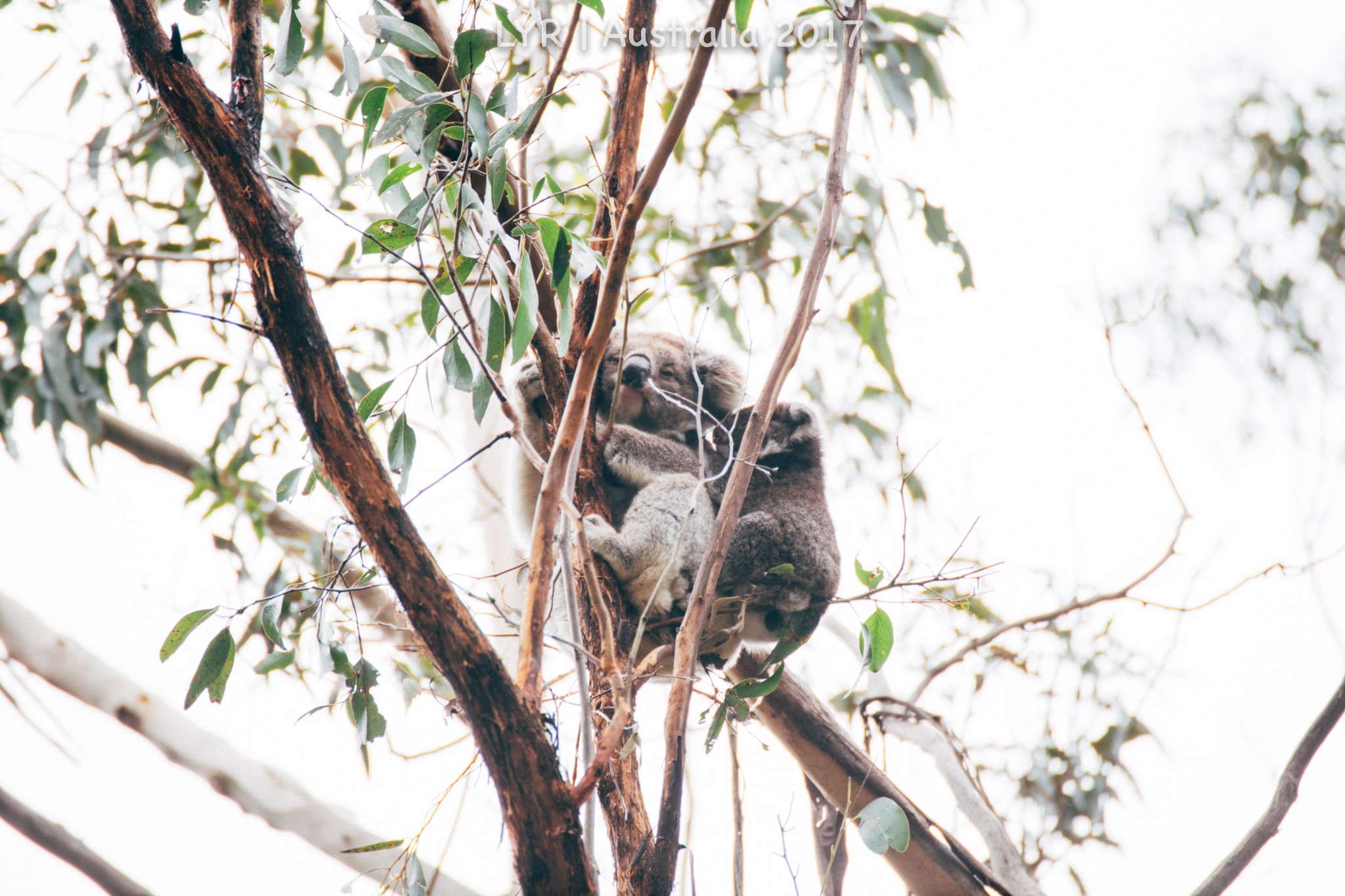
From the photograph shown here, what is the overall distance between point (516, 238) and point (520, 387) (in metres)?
0.89

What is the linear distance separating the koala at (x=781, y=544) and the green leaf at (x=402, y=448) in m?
0.82

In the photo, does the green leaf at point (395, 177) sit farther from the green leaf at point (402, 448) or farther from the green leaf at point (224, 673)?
the green leaf at point (224, 673)

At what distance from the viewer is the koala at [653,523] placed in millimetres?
2279

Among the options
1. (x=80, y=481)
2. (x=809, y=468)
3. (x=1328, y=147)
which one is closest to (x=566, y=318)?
(x=809, y=468)

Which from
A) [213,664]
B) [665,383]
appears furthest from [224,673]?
[665,383]

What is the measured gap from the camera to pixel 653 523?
2.38 meters

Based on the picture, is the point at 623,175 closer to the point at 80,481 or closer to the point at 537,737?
the point at 537,737

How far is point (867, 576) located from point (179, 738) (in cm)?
334

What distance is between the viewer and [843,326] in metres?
5.03

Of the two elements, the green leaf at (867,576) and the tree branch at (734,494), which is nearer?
the tree branch at (734,494)

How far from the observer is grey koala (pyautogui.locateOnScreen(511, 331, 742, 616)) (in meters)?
2.32

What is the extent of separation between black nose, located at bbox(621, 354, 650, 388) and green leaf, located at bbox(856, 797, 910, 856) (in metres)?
1.36

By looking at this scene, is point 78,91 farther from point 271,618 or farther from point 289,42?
point 271,618

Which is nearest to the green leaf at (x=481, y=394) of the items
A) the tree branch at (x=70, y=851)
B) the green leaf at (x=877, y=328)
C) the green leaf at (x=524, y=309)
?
the green leaf at (x=524, y=309)
